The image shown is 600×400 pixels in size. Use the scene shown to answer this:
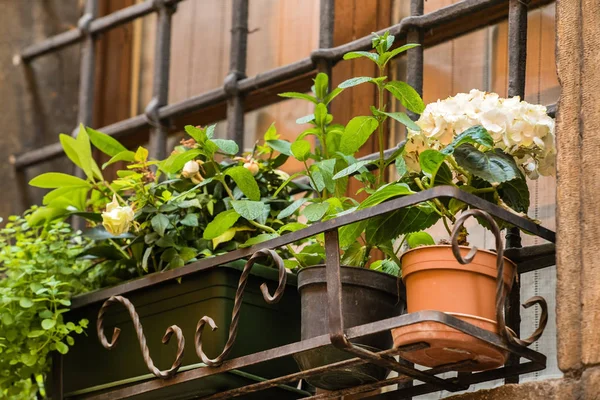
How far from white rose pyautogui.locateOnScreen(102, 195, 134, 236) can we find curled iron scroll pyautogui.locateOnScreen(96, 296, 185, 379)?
0.43 feet

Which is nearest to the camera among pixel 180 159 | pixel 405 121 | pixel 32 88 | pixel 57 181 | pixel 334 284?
pixel 334 284

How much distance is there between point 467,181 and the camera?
1993mm

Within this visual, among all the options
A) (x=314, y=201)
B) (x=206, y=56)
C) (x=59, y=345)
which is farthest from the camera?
(x=206, y=56)

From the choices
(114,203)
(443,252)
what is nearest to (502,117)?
(443,252)

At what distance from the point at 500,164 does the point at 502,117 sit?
9cm

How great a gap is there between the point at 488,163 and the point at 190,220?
2.17 ft

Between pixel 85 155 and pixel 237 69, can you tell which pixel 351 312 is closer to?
pixel 85 155

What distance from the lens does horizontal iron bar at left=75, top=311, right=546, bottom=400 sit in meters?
1.78

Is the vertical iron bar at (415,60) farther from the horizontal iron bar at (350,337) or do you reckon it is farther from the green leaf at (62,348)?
the green leaf at (62,348)

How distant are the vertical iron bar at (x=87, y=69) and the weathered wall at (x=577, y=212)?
162cm

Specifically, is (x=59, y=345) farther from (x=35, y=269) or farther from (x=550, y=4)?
(x=550, y=4)

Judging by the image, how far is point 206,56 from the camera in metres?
3.15

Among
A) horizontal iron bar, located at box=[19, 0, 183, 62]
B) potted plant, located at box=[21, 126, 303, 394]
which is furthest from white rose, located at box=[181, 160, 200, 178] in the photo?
horizontal iron bar, located at box=[19, 0, 183, 62]

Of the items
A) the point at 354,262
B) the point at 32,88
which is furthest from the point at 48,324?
the point at 32,88
